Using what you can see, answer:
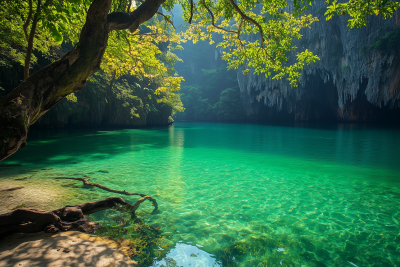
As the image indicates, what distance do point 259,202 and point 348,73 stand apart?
22660 millimetres

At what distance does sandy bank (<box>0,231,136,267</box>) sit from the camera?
219 centimetres

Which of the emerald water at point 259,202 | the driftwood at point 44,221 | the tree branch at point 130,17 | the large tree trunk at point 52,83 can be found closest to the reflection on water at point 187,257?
the emerald water at point 259,202

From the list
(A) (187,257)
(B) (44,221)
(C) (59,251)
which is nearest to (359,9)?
(A) (187,257)

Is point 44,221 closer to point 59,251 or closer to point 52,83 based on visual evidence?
point 59,251

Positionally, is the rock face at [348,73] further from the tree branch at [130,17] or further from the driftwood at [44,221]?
the driftwood at [44,221]

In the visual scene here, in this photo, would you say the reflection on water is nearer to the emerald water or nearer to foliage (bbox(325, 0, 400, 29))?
the emerald water

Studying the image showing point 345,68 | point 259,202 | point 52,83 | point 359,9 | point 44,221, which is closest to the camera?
point 52,83

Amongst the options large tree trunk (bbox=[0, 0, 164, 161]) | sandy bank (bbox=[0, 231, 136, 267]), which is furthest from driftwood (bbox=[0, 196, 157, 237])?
large tree trunk (bbox=[0, 0, 164, 161])

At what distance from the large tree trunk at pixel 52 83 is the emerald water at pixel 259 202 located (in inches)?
78.4

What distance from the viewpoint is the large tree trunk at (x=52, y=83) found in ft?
6.09

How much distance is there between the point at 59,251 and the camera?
2391mm

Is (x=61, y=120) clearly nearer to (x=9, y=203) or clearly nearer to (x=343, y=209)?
(x=9, y=203)

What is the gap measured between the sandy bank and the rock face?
73.6 feet

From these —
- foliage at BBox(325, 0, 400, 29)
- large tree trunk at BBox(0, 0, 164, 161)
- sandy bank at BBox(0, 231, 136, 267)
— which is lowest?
sandy bank at BBox(0, 231, 136, 267)
